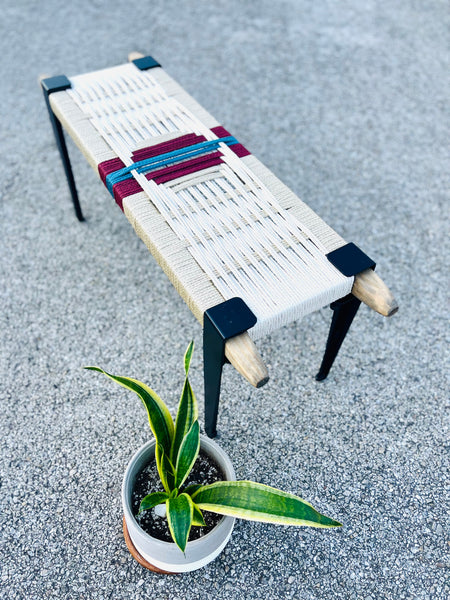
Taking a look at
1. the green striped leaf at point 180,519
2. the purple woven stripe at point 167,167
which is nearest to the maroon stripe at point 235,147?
the purple woven stripe at point 167,167

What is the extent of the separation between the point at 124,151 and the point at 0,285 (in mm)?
756

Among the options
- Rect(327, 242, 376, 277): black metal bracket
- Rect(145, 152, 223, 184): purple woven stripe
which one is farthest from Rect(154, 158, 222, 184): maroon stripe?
Rect(327, 242, 376, 277): black metal bracket

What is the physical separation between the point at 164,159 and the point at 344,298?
63cm

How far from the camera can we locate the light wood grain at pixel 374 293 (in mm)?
1177

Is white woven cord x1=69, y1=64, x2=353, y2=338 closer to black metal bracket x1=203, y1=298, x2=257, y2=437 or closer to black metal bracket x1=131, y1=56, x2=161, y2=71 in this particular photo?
black metal bracket x1=203, y1=298, x2=257, y2=437

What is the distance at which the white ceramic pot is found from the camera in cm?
108

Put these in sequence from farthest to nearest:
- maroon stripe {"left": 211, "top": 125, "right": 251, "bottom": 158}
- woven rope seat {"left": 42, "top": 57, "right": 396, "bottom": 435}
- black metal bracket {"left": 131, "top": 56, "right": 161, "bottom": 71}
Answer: black metal bracket {"left": 131, "top": 56, "right": 161, "bottom": 71} → maroon stripe {"left": 211, "top": 125, "right": 251, "bottom": 158} → woven rope seat {"left": 42, "top": 57, "right": 396, "bottom": 435}

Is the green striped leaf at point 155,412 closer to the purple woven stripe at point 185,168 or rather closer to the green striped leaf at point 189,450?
the green striped leaf at point 189,450

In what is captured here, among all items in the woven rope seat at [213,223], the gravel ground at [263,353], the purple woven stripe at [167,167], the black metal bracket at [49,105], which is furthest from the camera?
the black metal bracket at [49,105]

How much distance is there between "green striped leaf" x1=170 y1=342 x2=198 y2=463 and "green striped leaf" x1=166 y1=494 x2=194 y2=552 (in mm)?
155

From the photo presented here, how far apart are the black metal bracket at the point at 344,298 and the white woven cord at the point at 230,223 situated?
0.02m

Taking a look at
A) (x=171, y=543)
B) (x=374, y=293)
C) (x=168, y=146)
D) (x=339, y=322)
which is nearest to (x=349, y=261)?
(x=374, y=293)

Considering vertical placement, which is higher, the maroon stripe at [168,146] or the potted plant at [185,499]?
the maroon stripe at [168,146]

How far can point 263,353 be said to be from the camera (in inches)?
66.7
